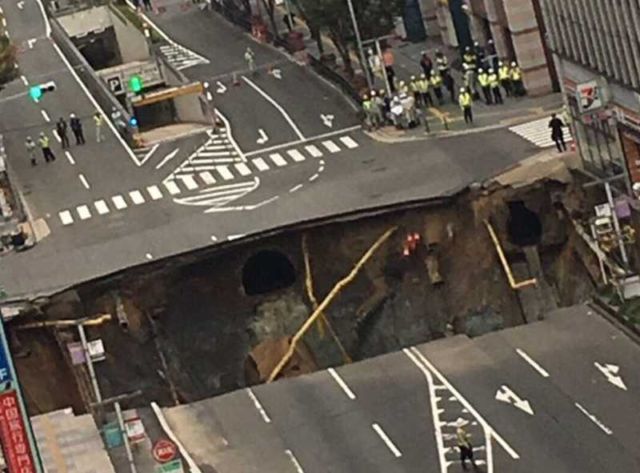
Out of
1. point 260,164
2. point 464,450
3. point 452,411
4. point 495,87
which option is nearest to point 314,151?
point 260,164

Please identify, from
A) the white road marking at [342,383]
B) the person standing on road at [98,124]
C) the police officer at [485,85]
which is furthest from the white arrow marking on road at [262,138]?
the white road marking at [342,383]

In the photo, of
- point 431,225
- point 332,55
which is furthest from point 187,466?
point 332,55

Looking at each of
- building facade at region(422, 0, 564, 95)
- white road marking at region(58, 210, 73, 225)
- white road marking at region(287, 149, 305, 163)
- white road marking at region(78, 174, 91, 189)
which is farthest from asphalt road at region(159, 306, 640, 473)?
white road marking at region(78, 174, 91, 189)

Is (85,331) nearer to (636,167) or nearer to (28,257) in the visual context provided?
(28,257)

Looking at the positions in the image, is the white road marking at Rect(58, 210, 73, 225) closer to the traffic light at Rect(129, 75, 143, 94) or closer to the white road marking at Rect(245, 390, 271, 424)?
the white road marking at Rect(245, 390, 271, 424)

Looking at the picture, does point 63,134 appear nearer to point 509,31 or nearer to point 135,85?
point 135,85
